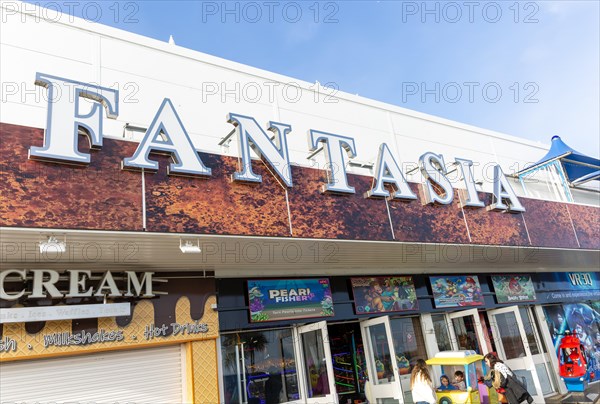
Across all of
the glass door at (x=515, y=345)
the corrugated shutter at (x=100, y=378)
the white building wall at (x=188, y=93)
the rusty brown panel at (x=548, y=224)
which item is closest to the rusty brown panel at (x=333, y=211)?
the white building wall at (x=188, y=93)

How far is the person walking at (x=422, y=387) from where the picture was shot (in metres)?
8.78

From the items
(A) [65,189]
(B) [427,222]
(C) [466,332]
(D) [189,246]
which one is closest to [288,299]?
(D) [189,246]

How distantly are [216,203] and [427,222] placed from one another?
4.69 meters

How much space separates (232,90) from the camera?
9680mm

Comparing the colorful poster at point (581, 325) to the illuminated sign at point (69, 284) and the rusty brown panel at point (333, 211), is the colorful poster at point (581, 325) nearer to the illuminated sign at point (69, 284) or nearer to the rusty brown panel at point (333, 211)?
the rusty brown panel at point (333, 211)

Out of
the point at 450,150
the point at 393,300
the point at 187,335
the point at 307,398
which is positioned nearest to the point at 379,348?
the point at 393,300

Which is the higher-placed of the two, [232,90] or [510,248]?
[232,90]

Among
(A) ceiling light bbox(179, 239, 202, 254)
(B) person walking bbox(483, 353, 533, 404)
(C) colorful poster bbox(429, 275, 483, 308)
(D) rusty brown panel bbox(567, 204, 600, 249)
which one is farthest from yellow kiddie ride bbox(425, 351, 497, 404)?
(A) ceiling light bbox(179, 239, 202, 254)

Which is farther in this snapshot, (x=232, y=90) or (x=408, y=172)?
(x=408, y=172)

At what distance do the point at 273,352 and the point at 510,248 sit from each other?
604 cm

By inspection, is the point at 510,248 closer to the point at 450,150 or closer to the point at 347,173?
the point at 450,150

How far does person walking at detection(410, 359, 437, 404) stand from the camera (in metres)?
8.78

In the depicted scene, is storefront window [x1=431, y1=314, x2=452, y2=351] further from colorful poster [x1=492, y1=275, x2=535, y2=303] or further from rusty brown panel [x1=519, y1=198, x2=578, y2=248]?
rusty brown panel [x1=519, y1=198, x2=578, y2=248]

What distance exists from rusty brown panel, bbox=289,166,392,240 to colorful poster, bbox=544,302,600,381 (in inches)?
318
